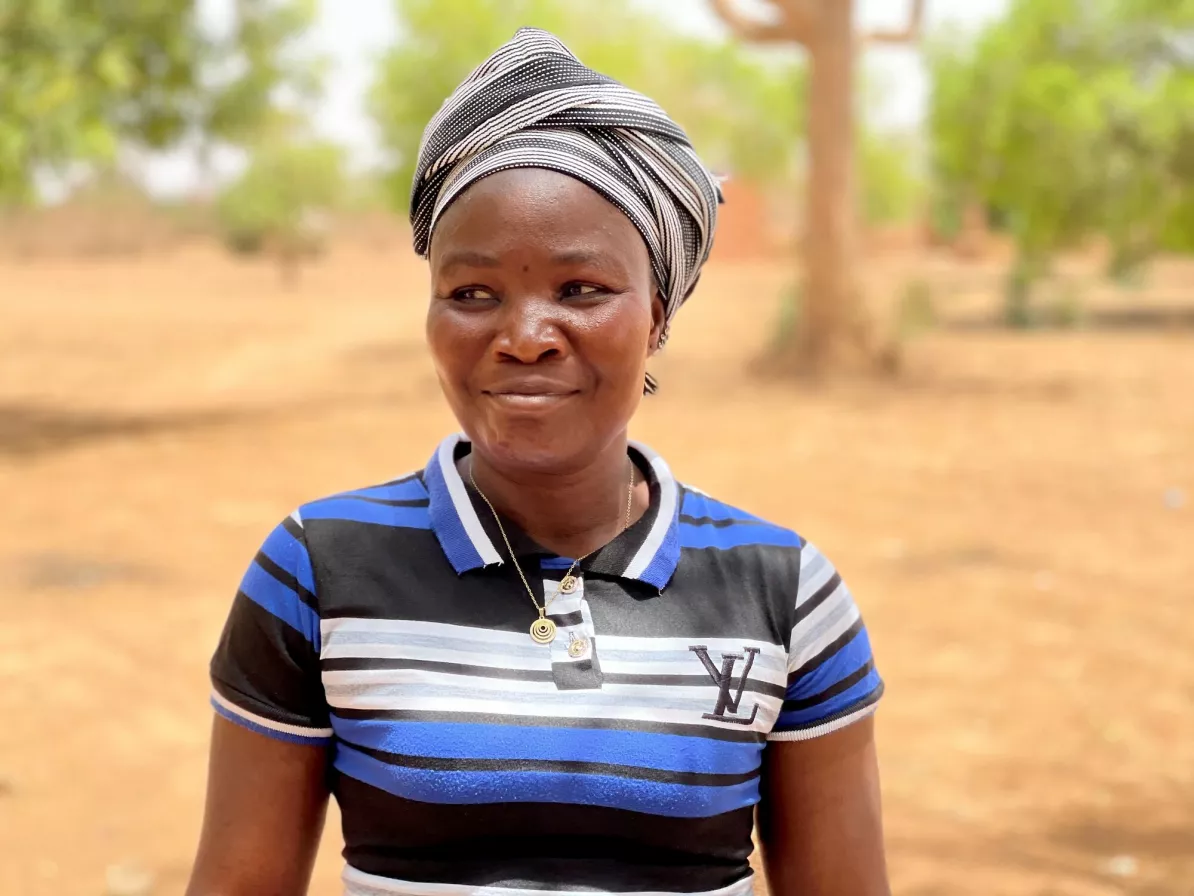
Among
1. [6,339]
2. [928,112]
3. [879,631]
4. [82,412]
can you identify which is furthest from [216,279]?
[879,631]

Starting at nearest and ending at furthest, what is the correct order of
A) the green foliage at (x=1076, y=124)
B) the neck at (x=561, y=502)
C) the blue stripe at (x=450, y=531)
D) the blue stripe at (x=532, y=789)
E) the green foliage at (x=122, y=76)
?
the blue stripe at (x=532, y=789), the blue stripe at (x=450, y=531), the neck at (x=561, y=502), the green foliage at (x=122, y=76), the green foliage at (x=1076, y=124)

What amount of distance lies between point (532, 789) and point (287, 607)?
35 cm

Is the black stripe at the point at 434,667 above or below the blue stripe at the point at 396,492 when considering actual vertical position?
below

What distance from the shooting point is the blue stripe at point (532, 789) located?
1.48 metres

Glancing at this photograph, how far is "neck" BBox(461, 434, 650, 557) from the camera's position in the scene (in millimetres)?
1708

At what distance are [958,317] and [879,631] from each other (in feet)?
63.8

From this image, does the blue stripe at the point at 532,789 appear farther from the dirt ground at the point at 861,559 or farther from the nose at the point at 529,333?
the dirt ground at the point at 861,559

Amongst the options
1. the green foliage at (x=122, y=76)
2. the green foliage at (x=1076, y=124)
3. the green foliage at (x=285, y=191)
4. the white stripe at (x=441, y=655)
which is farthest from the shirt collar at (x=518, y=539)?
the green foliage at (x=285, y=191)

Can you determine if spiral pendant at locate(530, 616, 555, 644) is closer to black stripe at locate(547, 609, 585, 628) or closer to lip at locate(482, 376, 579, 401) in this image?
black stripe at locate(547, 609, 585, 628)

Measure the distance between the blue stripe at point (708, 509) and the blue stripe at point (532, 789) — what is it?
14.6 inches

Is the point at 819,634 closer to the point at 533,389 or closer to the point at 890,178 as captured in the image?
the point at 533,389

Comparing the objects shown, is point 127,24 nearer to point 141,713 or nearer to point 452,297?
point 141,713

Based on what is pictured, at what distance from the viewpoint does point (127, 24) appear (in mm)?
11875

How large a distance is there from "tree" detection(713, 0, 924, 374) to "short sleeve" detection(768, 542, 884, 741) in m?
13.4
